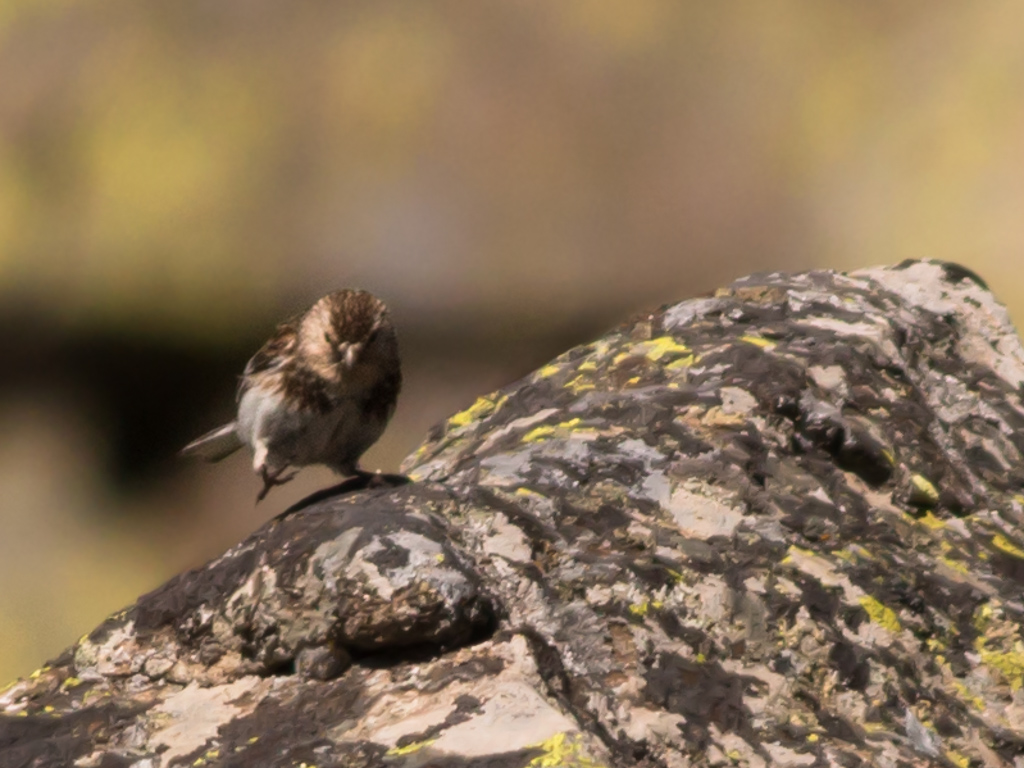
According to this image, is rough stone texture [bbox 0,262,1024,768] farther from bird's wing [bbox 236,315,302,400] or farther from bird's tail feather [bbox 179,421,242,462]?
bird's tail feather [bbox 179,421,242,462]

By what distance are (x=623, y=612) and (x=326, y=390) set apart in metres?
1.58

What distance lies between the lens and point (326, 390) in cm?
355

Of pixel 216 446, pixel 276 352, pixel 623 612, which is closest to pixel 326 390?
pixel 276 352

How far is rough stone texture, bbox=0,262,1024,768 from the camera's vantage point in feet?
6.48

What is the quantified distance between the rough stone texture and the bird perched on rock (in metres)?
0.67

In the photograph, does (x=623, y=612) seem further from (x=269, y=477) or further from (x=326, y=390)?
(x=269, y=477)

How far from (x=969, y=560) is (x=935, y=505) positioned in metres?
0.18

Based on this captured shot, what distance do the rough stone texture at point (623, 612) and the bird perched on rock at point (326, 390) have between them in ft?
2.21

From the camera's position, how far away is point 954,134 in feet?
19.7

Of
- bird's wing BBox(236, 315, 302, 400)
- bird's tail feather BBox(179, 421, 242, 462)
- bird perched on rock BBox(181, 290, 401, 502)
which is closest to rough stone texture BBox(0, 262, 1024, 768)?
bird perched on rock BBox(181, 290, 401, 502)

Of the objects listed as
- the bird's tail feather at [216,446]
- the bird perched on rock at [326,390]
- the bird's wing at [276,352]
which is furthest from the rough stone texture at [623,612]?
the bird's tail feather at [216,446]

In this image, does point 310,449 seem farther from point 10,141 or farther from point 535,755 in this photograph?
point 10,141


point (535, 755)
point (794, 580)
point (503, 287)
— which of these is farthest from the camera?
point (503, 287)

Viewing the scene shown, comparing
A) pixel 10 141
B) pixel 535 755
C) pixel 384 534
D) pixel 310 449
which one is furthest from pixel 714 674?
pixel 10 141
